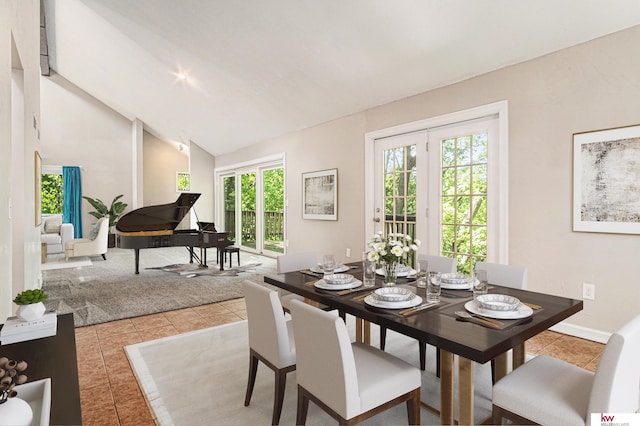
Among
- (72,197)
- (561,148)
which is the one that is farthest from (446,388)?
(72,197)

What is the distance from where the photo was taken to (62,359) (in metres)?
1.23

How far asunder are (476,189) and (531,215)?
0.62 m

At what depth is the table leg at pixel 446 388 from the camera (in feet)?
5.13

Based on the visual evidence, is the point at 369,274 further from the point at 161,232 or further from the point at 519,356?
the point at 161,232

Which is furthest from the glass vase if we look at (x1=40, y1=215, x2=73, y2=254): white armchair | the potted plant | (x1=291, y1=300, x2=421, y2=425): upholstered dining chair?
the potted plant

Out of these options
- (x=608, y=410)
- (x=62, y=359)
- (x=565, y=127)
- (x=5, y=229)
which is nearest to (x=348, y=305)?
(x=608, y=410)

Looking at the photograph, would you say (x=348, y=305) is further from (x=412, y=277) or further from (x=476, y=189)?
(x=476, y=189)

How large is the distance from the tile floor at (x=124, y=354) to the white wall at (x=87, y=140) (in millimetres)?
7399

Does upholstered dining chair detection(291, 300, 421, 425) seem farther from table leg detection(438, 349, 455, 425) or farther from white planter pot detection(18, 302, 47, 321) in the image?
white planter pot detection(18, 302, 47, 321)

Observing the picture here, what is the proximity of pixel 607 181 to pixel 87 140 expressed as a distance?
10.9m

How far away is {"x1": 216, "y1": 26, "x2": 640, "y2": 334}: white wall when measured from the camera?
2.79 meters

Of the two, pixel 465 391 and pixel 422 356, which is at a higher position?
pixel 465 391

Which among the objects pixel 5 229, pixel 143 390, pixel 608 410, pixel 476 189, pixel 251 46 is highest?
pixel 251 46

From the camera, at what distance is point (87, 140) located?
9.45 metres
